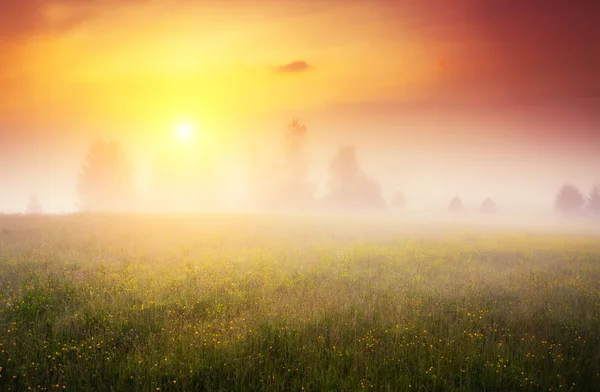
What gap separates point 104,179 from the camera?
188 ft

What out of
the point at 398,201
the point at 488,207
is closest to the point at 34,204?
the point at 398,201

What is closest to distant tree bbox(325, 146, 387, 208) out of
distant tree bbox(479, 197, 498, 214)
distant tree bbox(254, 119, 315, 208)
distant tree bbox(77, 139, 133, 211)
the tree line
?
the tree line

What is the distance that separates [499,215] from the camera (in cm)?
8188

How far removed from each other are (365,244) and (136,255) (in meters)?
14.0

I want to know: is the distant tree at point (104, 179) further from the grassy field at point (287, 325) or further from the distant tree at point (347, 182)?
the grassy field at point (287, 325)

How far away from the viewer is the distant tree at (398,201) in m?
85.1

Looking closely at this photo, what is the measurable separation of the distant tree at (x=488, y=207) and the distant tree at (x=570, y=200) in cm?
1379

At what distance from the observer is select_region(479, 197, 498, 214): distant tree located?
83.4 m

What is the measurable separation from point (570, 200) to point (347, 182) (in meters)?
58.0

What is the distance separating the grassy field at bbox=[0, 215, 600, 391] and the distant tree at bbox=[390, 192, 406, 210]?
71.0 meters

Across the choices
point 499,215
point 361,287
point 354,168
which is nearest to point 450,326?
point 361,287

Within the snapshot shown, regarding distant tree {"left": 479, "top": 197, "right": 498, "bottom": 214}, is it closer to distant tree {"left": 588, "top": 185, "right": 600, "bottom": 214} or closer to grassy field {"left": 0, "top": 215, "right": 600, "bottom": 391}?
distant tree {"left": 588, "top": 185, "right": 600, "bottom": 214}

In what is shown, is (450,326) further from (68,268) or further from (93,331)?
(68,268)

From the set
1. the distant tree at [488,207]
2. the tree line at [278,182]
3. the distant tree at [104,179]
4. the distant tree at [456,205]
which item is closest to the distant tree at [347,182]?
the tree line at [278,182]
